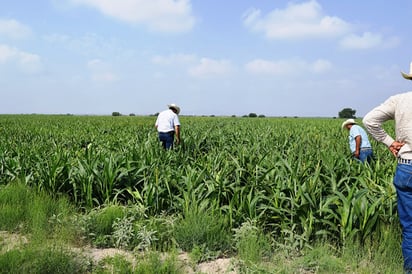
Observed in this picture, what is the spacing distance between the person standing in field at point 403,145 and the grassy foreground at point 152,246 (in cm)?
36

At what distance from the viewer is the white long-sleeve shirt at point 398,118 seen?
3.07 meters

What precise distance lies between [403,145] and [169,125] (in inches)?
278

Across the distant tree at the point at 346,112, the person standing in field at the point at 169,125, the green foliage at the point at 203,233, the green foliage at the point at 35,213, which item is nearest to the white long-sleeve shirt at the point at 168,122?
the person standing in field at the point at 169,125

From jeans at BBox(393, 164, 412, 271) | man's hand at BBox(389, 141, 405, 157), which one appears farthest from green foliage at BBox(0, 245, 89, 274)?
man's hand at BBox(389, 141, 405, 157)

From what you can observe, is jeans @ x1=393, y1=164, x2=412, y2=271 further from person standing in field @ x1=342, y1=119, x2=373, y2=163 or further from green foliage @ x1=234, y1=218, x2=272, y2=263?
person standing in field @ x1=342, y1=119, x2=373, y2=163

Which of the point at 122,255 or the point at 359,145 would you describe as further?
the point at 359,145

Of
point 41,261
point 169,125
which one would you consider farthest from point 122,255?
point 169,125

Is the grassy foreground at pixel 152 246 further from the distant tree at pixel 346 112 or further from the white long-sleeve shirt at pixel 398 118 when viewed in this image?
the distant tree at pixel 346 112

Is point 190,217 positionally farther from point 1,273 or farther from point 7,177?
point 7,177

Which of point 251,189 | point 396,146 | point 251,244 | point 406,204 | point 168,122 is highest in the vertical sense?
point 168,122

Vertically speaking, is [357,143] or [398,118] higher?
[398,118]

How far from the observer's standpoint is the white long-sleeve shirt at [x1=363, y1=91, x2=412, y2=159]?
10.1 feet

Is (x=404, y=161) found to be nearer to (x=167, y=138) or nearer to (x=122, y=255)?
(x=122, y=255)

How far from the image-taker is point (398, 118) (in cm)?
313
